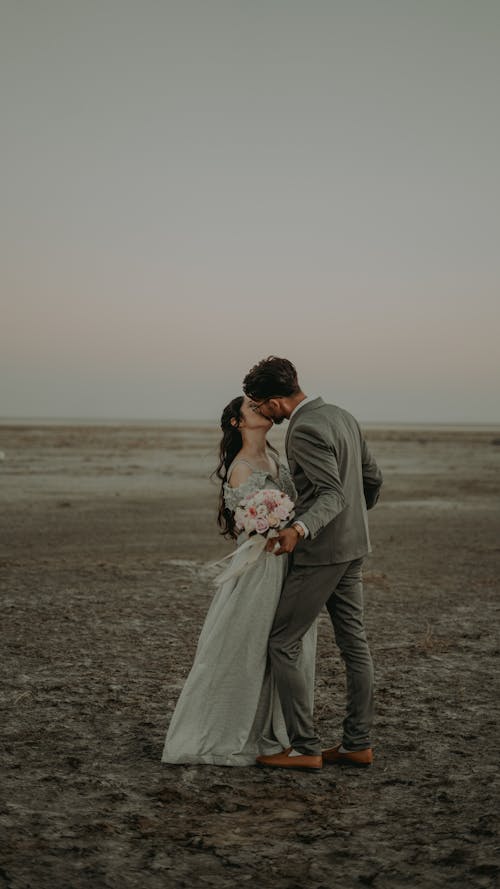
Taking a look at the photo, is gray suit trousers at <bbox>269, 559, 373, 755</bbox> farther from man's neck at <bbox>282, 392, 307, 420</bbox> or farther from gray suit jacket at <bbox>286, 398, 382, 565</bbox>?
man's neck at <bbox>282, 392, 307, 420</bbox>

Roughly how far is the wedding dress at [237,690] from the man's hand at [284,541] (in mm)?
469

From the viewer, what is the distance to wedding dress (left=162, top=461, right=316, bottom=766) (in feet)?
16.3

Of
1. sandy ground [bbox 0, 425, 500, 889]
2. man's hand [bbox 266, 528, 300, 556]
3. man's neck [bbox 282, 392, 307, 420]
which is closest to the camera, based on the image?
sandy ground [bbox 0, 425, 500, 889]

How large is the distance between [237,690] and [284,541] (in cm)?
109

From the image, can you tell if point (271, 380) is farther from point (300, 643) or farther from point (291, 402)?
point (300, 643)

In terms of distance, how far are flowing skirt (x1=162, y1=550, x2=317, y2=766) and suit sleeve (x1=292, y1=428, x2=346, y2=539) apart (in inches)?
25.5

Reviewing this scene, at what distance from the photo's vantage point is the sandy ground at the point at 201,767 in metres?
3.76

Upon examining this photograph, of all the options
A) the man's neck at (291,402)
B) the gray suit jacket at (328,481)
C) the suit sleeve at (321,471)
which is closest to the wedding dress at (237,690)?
the gray suit jacket at (328,481)

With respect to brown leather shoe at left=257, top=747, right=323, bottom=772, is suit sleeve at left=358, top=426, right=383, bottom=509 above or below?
above

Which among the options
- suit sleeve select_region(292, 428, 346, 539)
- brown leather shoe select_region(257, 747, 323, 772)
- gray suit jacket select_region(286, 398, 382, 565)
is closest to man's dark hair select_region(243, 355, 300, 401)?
gray suit jacket select_region(286, 398, 382, 565)

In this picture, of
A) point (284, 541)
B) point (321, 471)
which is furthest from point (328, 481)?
point (284, 541)

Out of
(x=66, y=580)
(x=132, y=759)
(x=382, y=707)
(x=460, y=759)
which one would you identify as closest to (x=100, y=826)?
(x=132, y=759)

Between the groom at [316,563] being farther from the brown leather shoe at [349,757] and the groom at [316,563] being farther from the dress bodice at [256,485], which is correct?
the dress bodice at [256,485]

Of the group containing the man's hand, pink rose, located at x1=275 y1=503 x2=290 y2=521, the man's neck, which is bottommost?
the man's hand
